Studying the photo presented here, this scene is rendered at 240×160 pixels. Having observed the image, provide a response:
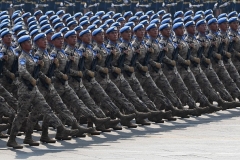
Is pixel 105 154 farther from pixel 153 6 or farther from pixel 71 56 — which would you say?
pixel 153 6

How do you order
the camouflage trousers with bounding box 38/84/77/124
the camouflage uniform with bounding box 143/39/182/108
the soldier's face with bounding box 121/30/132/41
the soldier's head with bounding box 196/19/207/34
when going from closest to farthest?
the camouflage trousers with bounding box 38/84/77/124 → the soldier's face with bounding box 121/30/132/41 → the camouflage uniform with bounding box 143/39/182/108 → the soldier's head with bounding box 196/19/207/34

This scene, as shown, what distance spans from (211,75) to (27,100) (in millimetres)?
6153

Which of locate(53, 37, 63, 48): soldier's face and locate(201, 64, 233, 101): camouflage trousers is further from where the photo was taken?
locate(201, 64, 233, 101): camouflage trousers

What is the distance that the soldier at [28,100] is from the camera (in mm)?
18703

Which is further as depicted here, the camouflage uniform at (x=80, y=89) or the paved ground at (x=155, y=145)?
the camouflage uniform at (x=80, y=89)

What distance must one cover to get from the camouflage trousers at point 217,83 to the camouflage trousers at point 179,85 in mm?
1021

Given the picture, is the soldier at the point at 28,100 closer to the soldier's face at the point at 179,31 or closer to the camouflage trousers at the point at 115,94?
the camouflage trousers at the point at 115,94

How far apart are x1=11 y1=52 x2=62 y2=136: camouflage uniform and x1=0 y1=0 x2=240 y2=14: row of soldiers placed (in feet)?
50.6

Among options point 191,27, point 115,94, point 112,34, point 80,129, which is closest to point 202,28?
point 191,27

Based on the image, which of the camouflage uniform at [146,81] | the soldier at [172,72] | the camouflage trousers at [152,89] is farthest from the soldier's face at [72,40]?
the soldier at [172,72]

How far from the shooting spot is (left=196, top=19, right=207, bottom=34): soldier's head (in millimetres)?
23875

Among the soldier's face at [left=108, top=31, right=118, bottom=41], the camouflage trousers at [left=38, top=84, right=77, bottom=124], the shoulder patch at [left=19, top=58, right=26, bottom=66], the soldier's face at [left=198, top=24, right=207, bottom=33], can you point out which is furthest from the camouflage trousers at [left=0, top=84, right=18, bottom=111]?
the soldier's face at [left=198, top=24, right=207, bottom=33]

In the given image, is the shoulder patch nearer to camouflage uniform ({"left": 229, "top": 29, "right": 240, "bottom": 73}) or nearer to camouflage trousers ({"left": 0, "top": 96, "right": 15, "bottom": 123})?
camouflage trousers ({"left": 0, "top": 96, "right": 15, "bottom": 123})

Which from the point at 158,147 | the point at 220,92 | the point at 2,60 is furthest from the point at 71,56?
the point at 220,92
